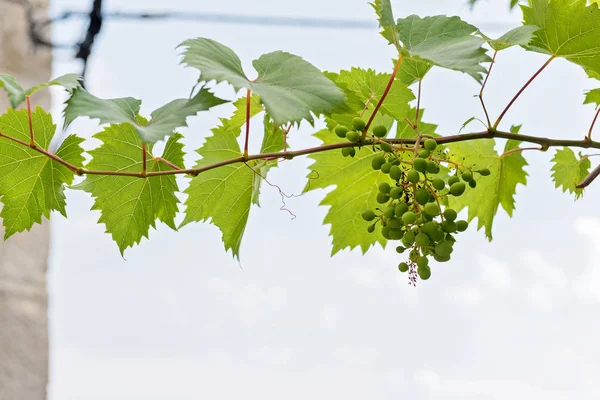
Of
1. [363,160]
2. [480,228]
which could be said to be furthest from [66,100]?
[480,228]

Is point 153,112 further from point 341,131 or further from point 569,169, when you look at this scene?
point 569,169

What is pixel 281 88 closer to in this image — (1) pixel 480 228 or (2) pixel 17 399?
(1) pixel 480 228

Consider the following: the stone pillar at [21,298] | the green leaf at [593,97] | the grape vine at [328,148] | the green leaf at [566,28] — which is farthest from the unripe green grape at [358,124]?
the stone pillar at [21,298]

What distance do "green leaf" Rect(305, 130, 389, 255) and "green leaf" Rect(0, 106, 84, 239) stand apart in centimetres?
16

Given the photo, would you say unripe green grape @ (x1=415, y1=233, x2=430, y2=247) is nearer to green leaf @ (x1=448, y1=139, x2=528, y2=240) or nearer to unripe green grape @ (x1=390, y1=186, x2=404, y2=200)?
unripe green grape @ (x1=390, y1=186, x2=404, y2=200)

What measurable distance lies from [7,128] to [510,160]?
350 mm

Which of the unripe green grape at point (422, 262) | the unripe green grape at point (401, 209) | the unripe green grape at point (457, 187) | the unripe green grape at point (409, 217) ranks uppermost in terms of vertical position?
the unripe green grape at point (457, 187)

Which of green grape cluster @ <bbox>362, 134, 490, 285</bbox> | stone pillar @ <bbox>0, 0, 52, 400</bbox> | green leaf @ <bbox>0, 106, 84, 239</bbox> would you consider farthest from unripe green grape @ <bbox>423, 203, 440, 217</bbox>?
stone pillar @ <bbox>0, 0, 52, 400</bbox>

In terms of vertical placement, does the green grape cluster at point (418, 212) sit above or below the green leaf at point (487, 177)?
below

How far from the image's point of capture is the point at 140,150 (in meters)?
0.41

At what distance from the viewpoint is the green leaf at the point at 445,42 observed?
1.00 ft

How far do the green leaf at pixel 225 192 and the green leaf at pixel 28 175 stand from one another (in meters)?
0.08

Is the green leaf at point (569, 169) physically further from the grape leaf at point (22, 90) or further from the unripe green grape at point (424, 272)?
the grape leaf at point (22, 90)

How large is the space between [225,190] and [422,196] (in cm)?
14
